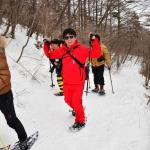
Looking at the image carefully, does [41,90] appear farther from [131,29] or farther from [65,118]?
[131,29]

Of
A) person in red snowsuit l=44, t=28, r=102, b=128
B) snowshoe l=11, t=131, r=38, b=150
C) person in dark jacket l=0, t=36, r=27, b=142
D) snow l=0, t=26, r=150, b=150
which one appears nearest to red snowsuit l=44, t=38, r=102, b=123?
person in red snowsuit l=44, t=28, r=102, b=128

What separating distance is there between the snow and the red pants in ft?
0.95

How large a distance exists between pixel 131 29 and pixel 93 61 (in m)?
22.9

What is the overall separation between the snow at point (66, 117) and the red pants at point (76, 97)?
29cm

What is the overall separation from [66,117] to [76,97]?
102 cm

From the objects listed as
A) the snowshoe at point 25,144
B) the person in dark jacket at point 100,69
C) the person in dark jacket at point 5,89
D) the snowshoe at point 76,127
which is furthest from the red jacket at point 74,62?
the person in dark jacket at point 100,69

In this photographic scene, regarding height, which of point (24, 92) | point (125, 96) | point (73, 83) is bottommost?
point (125, 96)

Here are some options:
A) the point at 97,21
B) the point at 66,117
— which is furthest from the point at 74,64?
the point at 97,21

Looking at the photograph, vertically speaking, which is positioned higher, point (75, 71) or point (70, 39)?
point (70, 39)

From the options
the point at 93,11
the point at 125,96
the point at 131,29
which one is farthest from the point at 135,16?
the point at 125,96

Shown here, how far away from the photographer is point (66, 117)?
7109 millimetres

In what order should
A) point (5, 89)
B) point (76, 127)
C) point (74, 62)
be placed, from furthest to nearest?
point (76, 127) → point (74, 62) → point (5, 89)

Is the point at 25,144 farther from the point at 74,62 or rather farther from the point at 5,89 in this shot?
the point at 74,62

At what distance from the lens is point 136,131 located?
6203 millimetres
